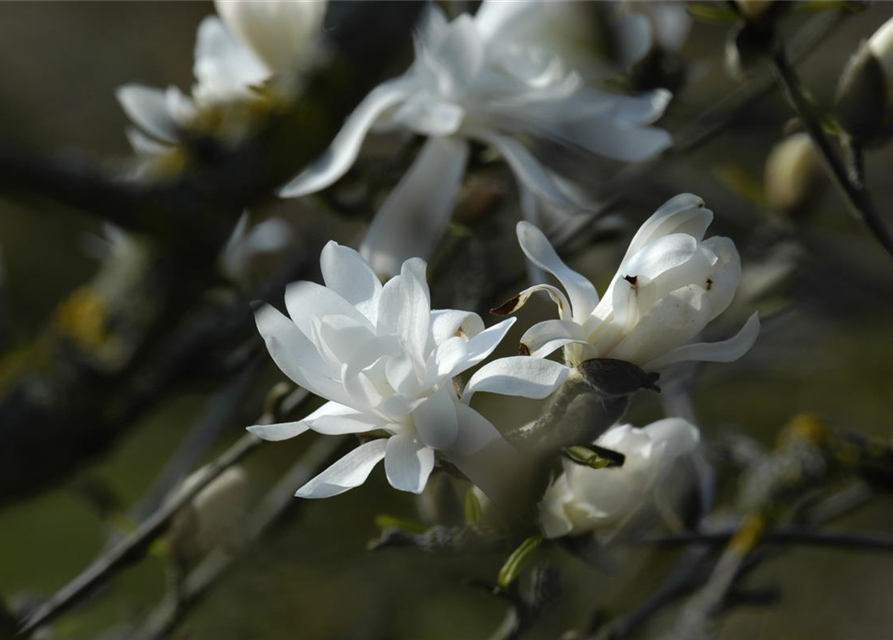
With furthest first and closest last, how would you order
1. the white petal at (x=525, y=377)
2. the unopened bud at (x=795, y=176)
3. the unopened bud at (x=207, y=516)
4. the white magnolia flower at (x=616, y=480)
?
the unopened bud at (x=795, y=176) → the unopened bud at (x=207, y=516) → the white magnolia flower at (x=616, y=480) → the white petal at (x=525, y=377)

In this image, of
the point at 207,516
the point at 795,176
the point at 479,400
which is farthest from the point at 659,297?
the point at 479,400

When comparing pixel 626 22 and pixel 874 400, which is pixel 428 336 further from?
pixel 874 400

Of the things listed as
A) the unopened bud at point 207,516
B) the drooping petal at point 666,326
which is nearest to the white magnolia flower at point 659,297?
the drooping petal at point 666,326

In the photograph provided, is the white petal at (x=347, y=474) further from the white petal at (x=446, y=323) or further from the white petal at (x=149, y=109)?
the white petal at (x=149, y=109)

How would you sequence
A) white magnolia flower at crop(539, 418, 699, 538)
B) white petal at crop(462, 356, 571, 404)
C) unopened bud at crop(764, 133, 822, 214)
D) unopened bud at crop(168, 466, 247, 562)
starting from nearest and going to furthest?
white petal at crop(462, 356, 571, 404) → white magnolia flower at crop(539, 418, 699, 538) → unopened bud at crop(168, 466, 247, 562) → unopened bud at crop(764, 133, 822, 214)

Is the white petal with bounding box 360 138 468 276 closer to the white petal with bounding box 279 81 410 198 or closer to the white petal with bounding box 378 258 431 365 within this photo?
the white petal with bounding box 279 81 410 198

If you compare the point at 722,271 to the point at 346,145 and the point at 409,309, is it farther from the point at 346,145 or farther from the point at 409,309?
the point at 346,145

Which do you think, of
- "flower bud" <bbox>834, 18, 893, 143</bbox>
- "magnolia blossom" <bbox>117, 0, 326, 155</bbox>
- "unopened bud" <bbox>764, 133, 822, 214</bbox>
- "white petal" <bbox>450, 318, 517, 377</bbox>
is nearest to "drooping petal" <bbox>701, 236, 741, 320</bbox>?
"white petal" <bbox>450, 318, 517, 377</bbox>
